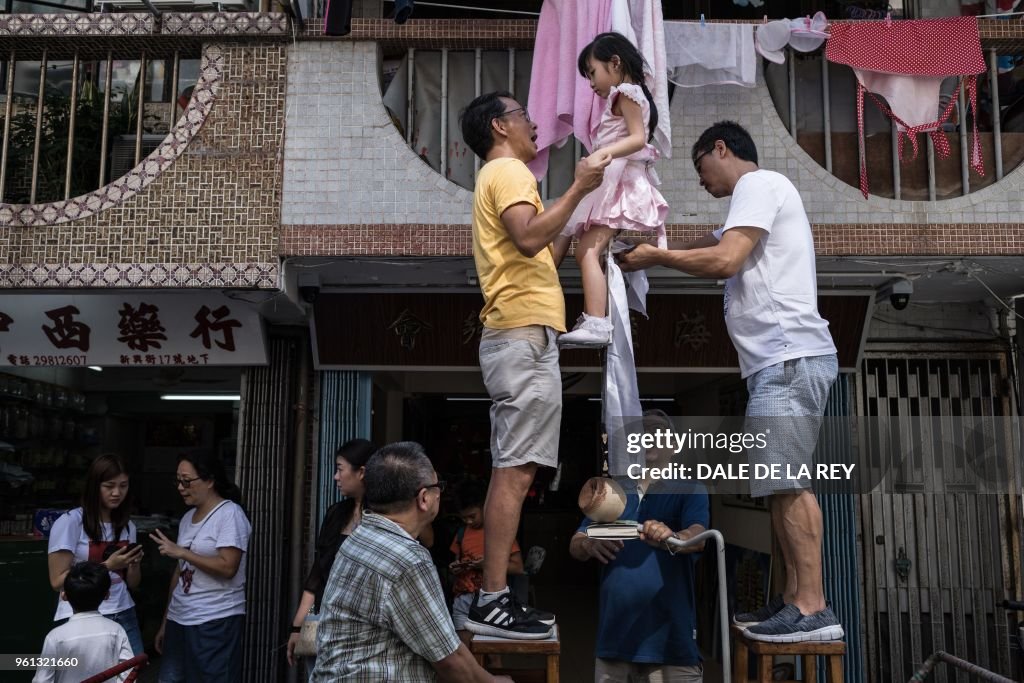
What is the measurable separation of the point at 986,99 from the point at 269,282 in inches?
204

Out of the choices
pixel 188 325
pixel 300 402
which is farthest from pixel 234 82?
pixel 300 402

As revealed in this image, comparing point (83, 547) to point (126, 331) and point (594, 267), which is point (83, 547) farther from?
point (594, 267)

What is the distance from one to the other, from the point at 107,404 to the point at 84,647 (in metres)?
4.59

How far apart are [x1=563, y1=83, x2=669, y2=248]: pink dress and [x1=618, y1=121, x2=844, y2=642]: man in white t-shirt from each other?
6.2 inches

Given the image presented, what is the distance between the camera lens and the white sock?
3469 mm

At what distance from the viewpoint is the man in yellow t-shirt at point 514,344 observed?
11.5ft

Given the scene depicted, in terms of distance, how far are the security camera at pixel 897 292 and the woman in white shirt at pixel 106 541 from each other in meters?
5.36

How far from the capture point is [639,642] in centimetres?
399

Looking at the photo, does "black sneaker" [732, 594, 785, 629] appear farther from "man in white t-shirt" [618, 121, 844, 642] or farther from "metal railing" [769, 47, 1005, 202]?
"metal railing" [769, 47, 1005, 202]

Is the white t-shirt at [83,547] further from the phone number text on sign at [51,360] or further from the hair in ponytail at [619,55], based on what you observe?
the hair in ponytail at [619,55]

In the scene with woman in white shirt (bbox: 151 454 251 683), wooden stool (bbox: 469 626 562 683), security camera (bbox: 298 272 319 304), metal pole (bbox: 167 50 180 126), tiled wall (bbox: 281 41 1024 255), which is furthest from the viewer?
security camera (bbox: 298 272 319 304)

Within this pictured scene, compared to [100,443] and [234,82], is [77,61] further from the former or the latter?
[100,443]

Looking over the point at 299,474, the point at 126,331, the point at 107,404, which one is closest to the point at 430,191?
the point at 299,474

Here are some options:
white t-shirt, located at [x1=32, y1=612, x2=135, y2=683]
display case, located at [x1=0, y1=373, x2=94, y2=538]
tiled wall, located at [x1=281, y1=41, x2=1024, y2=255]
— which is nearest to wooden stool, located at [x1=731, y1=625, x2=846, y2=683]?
tiled wall, located at [x1=281, y1=41, x2=1024, y2=255]
